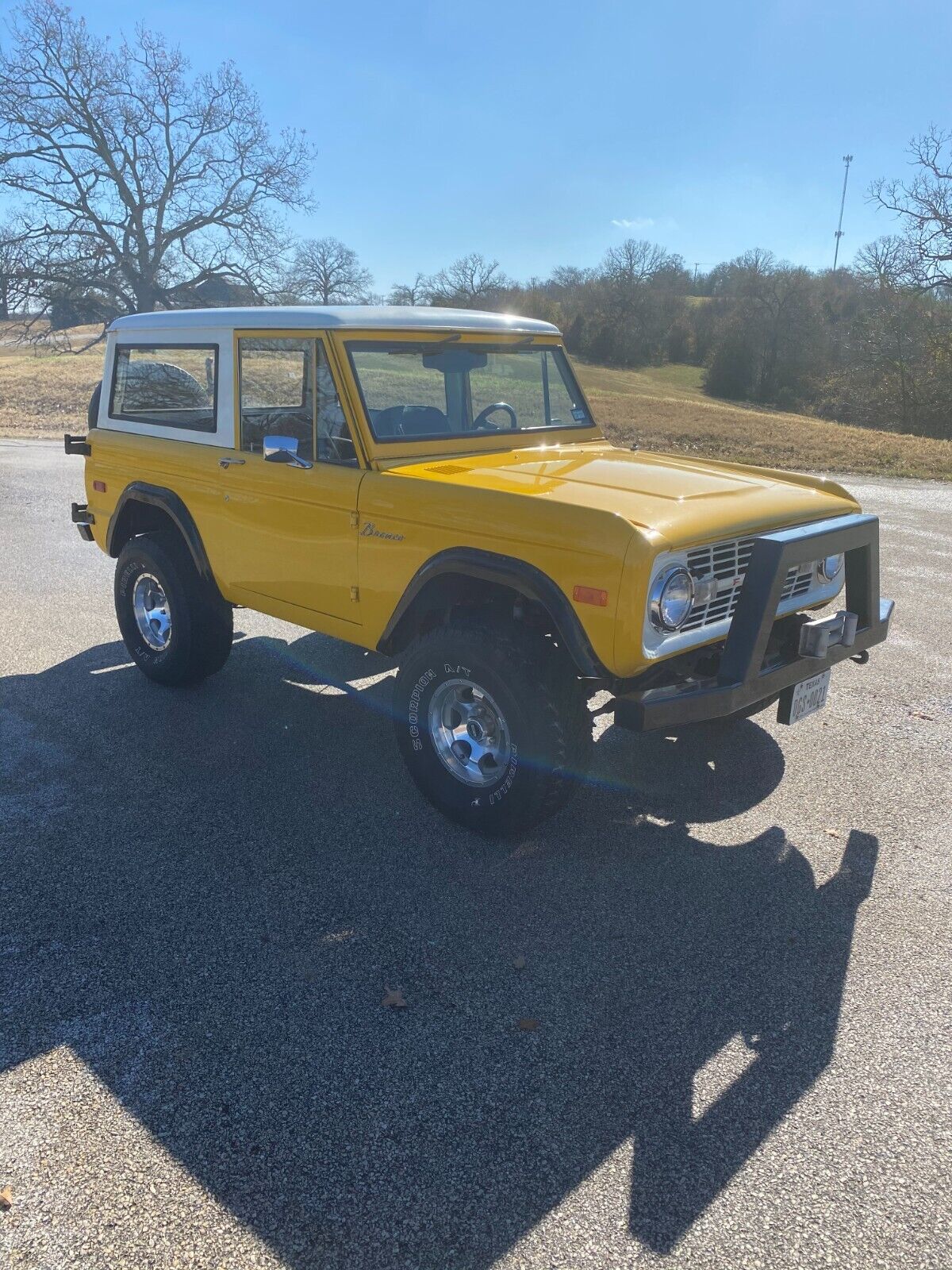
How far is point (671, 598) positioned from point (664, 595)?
0.15 feet

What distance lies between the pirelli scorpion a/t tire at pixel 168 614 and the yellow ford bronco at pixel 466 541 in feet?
0.05

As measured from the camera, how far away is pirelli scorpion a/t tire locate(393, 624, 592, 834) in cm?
354

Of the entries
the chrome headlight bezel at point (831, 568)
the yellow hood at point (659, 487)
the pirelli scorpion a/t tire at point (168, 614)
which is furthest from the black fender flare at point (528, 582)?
the pirelli scorpion a/t tire at point (168, 614)

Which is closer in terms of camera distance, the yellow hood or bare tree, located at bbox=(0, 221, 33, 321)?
the yellow hood

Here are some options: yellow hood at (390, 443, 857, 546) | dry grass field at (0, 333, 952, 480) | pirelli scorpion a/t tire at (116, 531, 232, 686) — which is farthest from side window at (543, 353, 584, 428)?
dry grass field at (0, 333, 952, 480)

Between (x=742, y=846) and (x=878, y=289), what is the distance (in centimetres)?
3976

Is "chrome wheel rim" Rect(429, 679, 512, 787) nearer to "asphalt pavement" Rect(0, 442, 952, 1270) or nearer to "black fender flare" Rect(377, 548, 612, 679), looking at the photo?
"asphalt pavement" Rect(0, 442, 952, 1270)

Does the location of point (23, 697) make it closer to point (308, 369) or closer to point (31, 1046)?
point (308, 369)

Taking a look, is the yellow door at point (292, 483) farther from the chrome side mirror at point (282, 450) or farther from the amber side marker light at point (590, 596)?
the amber side marker light at point (590, 596)

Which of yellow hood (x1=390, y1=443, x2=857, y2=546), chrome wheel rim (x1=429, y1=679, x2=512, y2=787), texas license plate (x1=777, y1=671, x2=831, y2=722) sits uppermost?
yellow hood (x1=390, y1=443, x2=857, y2=546)

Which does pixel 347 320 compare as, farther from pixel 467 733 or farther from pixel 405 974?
pixel 405 974

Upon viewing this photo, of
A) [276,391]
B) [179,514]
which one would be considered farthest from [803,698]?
[179,514]

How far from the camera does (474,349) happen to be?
185 inches

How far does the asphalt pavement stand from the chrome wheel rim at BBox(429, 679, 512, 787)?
304 mm
